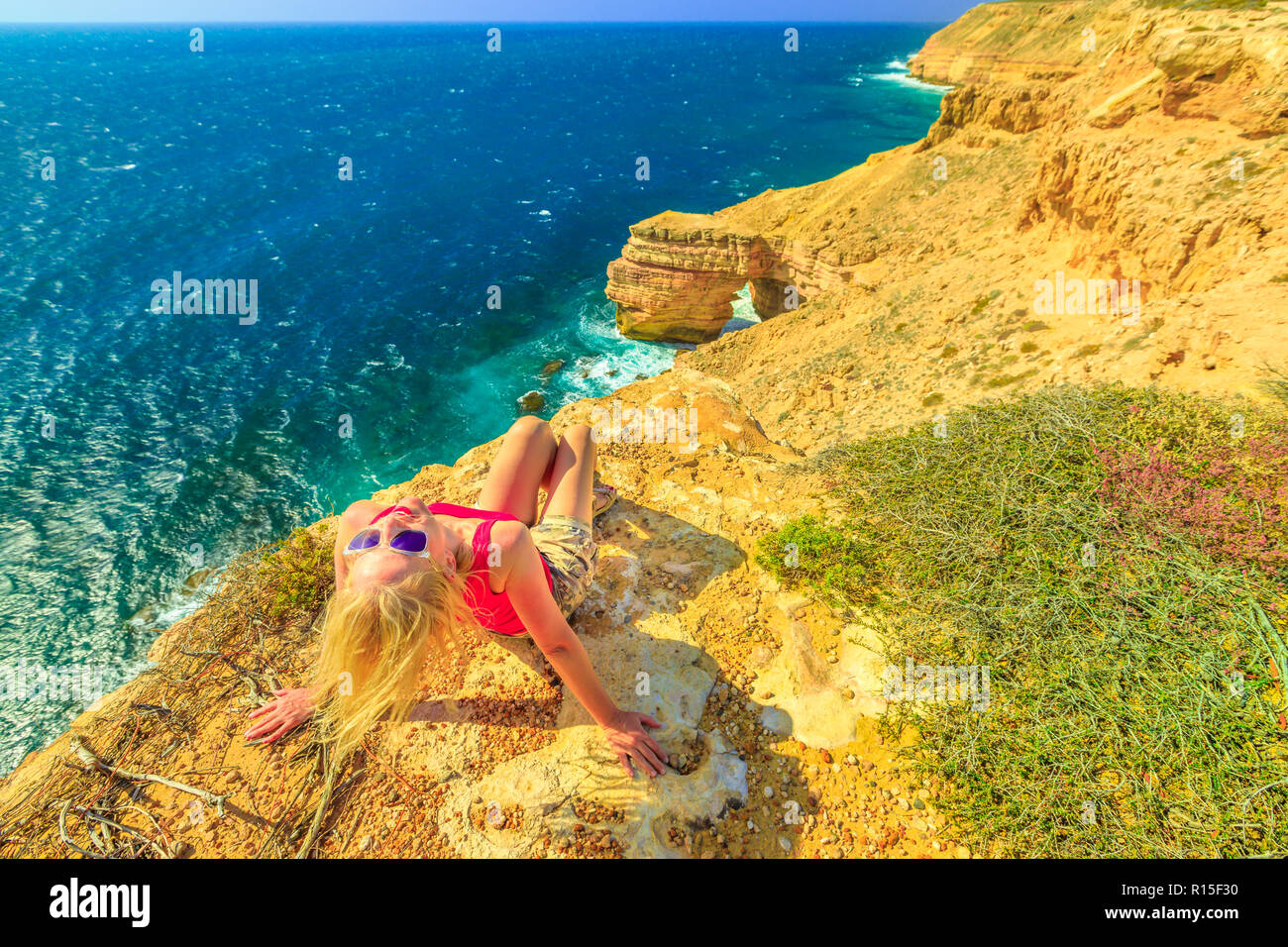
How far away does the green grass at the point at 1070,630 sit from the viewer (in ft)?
12.5

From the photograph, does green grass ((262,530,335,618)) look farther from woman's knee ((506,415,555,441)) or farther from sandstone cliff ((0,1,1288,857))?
woman's knee ((506,415,555,441))

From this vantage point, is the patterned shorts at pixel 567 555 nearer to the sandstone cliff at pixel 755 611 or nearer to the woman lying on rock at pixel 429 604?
the woman lying on rock at pixel 429 604

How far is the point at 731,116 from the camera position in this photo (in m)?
83.9

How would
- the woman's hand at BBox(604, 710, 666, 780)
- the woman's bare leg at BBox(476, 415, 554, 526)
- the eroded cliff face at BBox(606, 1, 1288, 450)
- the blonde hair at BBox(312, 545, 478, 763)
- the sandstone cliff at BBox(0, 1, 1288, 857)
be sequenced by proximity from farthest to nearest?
the eroded cliff face at BBox(606, 1, 1288, 450)
the woman's bare leg at BBox(476, 415, 554, 526)
the woman's hand at BBox(604, 710, 666, 780)
the sandstone cliff at BBox(0, 1, 1288, 857)
the blonde hair at BBox(312, 545, 478, 763)

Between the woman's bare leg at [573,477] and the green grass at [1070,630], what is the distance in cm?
210

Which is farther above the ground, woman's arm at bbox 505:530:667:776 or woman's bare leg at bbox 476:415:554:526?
woman's bare leg at bbox 476:415:554:526

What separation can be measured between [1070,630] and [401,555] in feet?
17.9

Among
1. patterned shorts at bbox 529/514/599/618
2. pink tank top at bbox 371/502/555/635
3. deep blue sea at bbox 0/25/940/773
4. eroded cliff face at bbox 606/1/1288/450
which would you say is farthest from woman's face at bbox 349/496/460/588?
deep blue sea at bbox 0/25/940/773

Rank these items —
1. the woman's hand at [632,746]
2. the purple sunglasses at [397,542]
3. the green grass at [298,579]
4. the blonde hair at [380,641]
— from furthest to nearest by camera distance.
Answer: the green grass at [298,579]
the woman's hand at [632,746]
the purple sunglasses at [397,542]
the blonde hair at [380,641]

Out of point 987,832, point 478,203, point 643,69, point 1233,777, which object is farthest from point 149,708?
point 643,69

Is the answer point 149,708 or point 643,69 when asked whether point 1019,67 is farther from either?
point 149,708

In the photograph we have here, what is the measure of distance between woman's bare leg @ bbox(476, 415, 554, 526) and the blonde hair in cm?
191

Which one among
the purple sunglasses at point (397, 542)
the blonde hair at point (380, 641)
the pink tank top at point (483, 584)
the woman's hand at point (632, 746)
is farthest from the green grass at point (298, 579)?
the woman's hand at point (632, 746)

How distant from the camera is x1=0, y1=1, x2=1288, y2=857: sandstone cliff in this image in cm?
408
